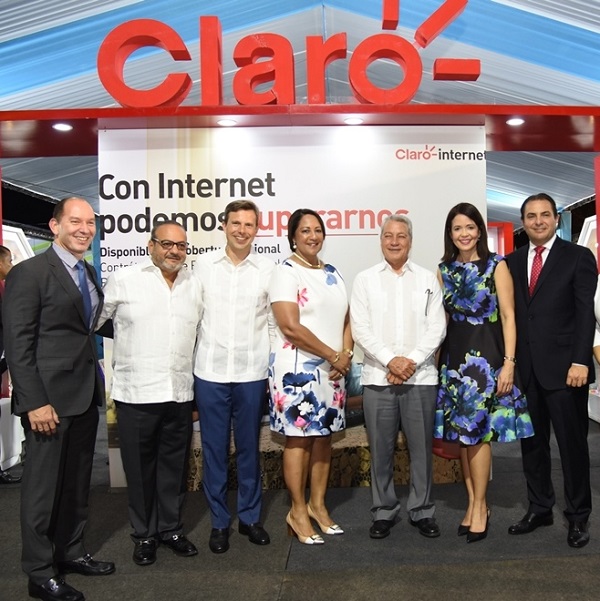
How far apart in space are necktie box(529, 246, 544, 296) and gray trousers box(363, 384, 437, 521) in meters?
0.72

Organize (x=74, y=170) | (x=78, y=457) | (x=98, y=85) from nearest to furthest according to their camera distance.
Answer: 1. (x=78, y=457)
2. (x=98, y=85)
3. (x=74, y=170)

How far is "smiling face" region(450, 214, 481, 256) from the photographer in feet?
10.0

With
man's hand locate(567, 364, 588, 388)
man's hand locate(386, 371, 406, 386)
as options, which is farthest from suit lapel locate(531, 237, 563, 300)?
man's hand locate(386, 371, 406, 386)

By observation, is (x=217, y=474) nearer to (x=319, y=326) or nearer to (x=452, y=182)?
(x=319, y=326)

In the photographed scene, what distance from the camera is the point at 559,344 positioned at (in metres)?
3.03

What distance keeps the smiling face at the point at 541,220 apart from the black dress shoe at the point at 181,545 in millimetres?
2320

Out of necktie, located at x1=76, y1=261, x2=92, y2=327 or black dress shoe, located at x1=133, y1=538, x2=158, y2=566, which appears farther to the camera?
black dress shoe, located at x1=133, y1=538, x2=158, y2=566

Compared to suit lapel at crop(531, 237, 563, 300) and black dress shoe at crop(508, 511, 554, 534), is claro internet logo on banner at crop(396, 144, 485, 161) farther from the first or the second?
black dress shoe at crop(508, 511, 554, 534)

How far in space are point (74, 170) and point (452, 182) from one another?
6.40 metres

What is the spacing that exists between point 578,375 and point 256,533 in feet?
5.82

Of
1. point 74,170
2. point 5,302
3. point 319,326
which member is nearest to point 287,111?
point 319,326

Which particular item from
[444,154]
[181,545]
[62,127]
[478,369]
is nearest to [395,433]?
[478,369]

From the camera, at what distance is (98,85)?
20.8 feet

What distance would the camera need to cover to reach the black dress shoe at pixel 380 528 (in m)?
3.15
